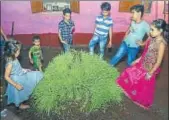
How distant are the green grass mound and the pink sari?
1.67 ft

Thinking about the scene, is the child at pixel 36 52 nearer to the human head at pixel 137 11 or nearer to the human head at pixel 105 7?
the human head at pixel 105 7

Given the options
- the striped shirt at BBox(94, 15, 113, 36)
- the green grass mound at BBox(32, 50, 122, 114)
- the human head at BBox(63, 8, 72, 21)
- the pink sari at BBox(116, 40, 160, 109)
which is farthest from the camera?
the striped shirt at BBox(94, 15, 113, 36)

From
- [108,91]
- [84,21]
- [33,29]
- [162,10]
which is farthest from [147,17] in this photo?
[108,91]

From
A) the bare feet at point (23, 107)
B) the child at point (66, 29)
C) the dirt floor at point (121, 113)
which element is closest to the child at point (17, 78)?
the bare feet at point (23, 107)

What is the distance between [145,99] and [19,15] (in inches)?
155

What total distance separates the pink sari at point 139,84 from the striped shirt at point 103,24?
3.30 feet

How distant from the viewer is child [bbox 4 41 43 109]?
578 cm

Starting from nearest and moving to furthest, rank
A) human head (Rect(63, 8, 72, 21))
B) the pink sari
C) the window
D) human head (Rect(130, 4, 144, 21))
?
the pink sari < human head (Rect(130, 4, 144, 21)) < human head (Rect(63, 8, 72, 21)) < the window

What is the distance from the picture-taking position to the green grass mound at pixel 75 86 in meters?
5.61

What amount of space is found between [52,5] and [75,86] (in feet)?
10.6

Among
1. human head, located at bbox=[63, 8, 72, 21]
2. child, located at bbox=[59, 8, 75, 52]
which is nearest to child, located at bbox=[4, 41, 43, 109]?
child, located at bbox=[59, 8, 75, 52]

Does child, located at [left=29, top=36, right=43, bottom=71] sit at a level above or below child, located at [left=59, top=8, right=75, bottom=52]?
below

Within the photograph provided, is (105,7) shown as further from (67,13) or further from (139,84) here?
(139,84)

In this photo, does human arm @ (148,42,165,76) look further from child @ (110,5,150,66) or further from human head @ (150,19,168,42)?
child @ (110,5,150,66)
